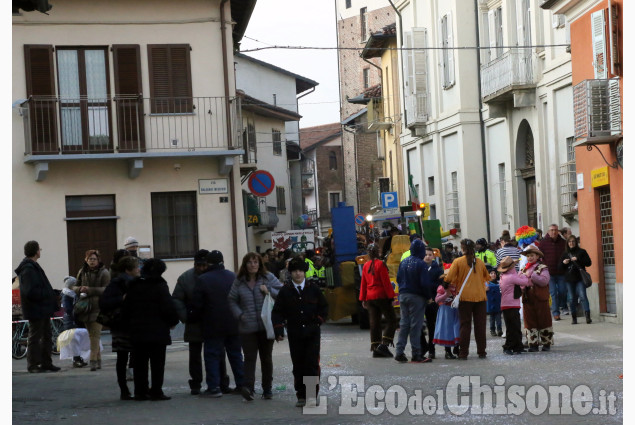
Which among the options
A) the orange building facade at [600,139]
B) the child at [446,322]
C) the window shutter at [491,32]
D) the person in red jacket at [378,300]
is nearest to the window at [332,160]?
the window shutter at [491,32]

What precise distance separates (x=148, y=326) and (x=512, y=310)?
6566 millimetres

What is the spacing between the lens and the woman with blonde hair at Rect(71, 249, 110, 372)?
56.6 ft

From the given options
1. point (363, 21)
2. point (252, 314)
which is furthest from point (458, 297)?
point (363, 21)

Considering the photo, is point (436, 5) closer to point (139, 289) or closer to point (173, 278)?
point (173, 278)

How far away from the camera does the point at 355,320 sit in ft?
87.3

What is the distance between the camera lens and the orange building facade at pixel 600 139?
2139 centimetres

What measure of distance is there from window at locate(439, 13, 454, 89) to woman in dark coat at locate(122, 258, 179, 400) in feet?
85.4

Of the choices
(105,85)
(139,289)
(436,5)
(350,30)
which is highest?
(350,30)

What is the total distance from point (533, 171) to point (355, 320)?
336 inches

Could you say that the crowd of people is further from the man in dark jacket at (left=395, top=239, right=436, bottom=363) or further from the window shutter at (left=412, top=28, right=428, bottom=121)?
the window shutter at (left=412, top=28, right=428, bottom=121)

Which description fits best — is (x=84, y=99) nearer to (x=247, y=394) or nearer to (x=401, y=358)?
(x=401, y=358)

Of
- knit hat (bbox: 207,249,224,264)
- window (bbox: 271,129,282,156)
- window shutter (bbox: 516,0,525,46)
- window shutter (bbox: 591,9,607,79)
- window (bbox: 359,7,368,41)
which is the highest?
window (bbox: 359,7,368,41)

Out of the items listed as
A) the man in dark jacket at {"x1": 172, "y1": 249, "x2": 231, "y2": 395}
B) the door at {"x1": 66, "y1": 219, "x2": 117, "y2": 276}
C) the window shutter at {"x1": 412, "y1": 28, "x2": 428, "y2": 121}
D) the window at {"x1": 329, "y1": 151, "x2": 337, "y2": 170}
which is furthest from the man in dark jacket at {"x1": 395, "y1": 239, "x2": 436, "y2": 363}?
the window at {"x1": 329, "y1": 151, "x2": 337, "y2": 170}

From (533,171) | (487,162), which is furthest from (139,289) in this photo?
(487,162)
